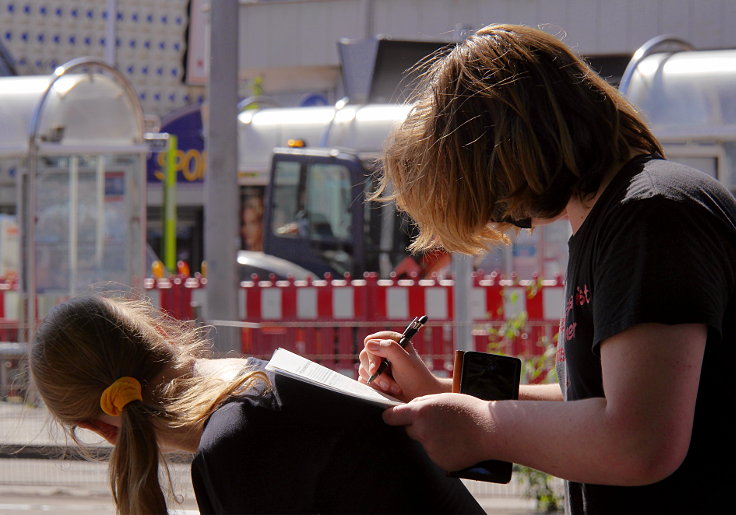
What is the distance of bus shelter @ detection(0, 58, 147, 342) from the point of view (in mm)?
9930

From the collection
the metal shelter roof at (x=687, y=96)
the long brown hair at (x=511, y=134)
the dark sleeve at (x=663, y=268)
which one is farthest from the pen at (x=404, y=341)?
the metal shelter roof at (x=687, y=96)

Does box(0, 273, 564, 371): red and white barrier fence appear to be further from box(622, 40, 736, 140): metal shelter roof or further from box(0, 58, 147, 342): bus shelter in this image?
box(622, 40, 736, 140): metal shelter roof

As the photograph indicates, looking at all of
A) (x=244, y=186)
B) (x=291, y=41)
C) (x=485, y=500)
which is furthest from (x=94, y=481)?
(x=291, y=41)

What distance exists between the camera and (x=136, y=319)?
1846 mm

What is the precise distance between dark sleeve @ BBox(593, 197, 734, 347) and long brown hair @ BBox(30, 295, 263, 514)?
1.93ft

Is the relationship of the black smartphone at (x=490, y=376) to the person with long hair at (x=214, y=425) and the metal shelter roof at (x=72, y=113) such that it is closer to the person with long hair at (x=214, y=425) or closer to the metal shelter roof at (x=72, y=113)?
the person with long hair at (x=214, y=425)

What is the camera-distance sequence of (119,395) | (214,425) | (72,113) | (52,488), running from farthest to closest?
(72,113) → (52,488) → (119,395) → (214,425)

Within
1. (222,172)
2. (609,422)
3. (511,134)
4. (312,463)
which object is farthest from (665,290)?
(222,172)

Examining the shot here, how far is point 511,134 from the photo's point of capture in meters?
1.53

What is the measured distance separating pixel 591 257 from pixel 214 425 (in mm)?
593

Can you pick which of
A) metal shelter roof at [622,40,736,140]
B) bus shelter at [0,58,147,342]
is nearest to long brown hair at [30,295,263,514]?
metal shelter roof at [622,40,736,140]

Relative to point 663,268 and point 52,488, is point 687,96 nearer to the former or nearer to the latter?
point 52,488

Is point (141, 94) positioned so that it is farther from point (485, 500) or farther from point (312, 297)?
point (485, 500)

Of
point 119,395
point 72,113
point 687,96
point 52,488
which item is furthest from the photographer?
point 72,113
